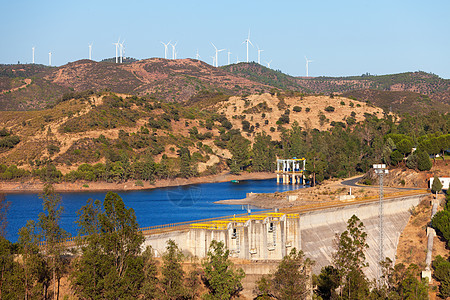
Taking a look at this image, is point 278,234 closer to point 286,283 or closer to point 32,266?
point 286,283

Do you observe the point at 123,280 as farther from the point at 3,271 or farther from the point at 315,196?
the point at 315,196

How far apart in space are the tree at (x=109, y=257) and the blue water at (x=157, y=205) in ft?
135

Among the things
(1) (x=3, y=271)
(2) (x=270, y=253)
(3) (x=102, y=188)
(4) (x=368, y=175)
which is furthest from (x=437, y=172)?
(1) (x=3, y=271)

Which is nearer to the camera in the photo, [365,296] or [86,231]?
[86,231]

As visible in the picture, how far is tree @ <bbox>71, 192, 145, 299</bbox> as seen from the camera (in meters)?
52.0

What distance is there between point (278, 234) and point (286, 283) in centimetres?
1785

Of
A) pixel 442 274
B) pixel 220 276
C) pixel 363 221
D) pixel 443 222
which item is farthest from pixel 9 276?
pixel 443 222

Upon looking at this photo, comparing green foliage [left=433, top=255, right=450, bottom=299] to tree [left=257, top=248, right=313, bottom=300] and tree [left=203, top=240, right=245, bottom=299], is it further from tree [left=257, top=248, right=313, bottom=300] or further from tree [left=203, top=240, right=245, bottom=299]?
tree [left=203, top=240, right=245, bottom=299]

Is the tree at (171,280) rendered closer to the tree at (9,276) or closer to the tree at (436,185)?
the tree at (9,276)

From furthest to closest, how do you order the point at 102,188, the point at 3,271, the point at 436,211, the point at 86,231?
the point at 102,188
the point at 436,211
the point at 86,231
the point at 3,271

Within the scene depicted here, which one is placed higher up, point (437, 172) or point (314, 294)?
point (437, 172)

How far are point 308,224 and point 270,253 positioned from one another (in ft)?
40.8

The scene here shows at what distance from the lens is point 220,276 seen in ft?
203

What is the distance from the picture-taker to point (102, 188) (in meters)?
189
